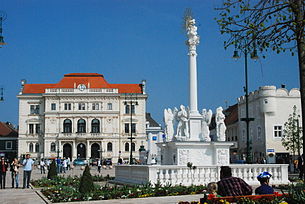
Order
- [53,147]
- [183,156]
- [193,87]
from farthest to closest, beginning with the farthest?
[53,147] → [193,87] → [183,156]

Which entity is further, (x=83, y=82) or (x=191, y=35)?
(x=83, y=82)

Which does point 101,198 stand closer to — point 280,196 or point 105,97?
point 280,196

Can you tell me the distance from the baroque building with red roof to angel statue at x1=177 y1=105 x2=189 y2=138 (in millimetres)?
63310

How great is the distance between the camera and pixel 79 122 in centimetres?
8681

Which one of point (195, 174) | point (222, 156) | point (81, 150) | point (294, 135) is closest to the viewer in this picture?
point (195, 174)

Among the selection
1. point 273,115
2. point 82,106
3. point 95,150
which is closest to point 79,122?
point 82,106

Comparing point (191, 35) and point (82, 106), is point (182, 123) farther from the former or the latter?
point (82, 106)

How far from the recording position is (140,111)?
3479 inches

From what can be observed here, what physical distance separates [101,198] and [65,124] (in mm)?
74449

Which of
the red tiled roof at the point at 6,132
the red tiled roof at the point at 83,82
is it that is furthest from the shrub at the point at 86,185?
the red tiled roof at the point at 6,132

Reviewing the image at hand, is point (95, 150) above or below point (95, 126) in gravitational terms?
below

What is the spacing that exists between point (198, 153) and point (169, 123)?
269cm

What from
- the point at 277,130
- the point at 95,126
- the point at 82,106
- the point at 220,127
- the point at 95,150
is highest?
the point at 82,106

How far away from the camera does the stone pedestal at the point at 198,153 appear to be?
2073cm
